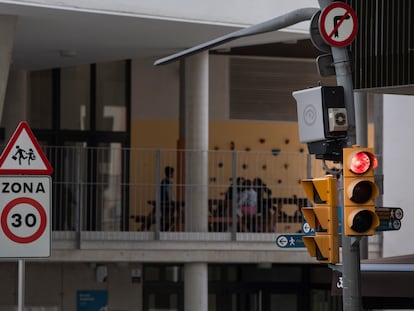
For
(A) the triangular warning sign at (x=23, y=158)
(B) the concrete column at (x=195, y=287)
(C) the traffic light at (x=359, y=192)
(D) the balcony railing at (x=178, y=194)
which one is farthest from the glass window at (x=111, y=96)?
(C) the traffic light at (x=359, y=192)

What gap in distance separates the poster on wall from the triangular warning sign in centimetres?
1667

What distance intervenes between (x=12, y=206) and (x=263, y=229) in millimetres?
14395

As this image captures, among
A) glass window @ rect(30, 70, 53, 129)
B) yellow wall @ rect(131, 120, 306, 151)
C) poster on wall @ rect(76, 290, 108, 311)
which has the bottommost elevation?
poster on wall @ rect(76, 290, 108, 311)

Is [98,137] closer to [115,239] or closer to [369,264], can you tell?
[115,239]

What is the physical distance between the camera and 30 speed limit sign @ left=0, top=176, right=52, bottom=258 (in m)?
12.2

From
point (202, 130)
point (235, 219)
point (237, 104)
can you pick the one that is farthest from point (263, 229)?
point (237, 104)

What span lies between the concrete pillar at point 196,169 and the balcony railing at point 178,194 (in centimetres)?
3

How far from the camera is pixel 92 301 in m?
28.9

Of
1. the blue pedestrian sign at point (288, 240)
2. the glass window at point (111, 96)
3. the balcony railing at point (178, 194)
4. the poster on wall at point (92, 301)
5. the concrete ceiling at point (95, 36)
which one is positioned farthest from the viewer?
the glass window at point (111, 96)

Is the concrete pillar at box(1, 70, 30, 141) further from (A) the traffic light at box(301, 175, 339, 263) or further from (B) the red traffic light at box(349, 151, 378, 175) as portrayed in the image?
(B) the red traffic light at box(349, 151, 378, 175)

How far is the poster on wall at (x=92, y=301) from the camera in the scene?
94.5 ft

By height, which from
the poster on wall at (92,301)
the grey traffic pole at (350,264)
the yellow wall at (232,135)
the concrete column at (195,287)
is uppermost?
the yellow wall at (232,135)

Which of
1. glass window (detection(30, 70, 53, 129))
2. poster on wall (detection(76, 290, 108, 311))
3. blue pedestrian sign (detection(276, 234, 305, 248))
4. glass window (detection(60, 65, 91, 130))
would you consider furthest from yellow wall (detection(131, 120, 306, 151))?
blue pedestrian sign (detection(276, 234, 305, 248))

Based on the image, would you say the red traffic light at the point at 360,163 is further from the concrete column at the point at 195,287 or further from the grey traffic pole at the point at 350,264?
the concrete column at the point at 195,287
